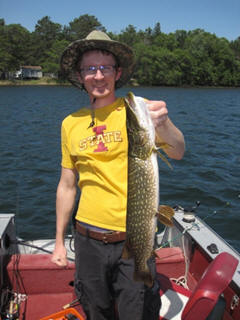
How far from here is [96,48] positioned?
2484 millimetres

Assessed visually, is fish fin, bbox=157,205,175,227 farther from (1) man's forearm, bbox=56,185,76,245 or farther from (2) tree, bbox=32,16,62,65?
(2) tree, bbox=32,16,62,65

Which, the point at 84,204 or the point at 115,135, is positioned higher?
the point at 115,135

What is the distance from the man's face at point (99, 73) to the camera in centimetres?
238

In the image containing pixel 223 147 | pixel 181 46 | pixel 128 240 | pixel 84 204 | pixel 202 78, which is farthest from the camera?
pixel 181 46

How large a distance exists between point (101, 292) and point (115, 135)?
47.0 inches

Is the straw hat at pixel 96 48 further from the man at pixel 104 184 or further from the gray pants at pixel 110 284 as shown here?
the gray pants at pixel 110 284

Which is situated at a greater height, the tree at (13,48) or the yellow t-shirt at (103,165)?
the tree at (13,48)

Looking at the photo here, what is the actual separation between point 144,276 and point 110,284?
33 cm

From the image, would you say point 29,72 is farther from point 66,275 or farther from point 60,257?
point 60,257

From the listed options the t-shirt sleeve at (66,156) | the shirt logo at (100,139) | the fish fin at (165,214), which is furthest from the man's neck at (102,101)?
the fish fin at (165,214)

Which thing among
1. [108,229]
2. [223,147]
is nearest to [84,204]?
[108,229]

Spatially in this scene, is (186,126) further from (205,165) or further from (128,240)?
(128,240)

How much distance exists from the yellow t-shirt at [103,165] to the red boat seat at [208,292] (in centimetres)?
67

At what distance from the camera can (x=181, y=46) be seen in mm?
87375
